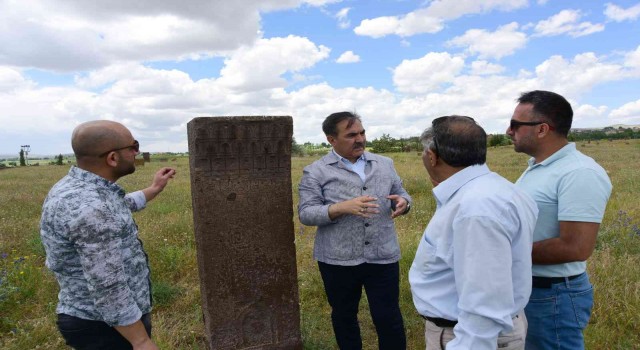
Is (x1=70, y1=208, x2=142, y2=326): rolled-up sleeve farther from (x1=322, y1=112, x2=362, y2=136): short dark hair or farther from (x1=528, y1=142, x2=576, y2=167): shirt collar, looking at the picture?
(x1=528, y1=142, x2=576, y2=167): shirt collar

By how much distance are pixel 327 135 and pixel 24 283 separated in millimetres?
3821

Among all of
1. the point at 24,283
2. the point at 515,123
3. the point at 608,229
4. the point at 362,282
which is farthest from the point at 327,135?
the point at 608,229

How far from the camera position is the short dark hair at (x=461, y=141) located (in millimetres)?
1712

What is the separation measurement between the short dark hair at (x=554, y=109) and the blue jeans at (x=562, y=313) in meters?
0.75

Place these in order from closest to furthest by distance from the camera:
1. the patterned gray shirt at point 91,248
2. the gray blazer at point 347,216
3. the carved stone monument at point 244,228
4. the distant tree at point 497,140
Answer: the patterned gray shirt at point 91,248 → the gray blazer at point 347,216 → the carved stone monument at point 244,228 → the distant tree at point 497,140

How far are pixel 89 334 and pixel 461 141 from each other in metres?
1.92

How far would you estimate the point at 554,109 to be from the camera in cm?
221

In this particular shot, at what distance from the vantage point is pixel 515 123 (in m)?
2.28

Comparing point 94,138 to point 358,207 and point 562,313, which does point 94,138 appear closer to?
point 358,207

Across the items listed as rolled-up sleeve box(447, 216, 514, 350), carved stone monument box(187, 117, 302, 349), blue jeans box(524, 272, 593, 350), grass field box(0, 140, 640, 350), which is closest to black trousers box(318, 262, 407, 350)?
carved stone monument box(187, 117, 302, 349)

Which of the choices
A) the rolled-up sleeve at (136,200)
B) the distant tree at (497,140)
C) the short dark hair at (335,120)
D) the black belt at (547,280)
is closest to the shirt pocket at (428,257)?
the black belt at (547,280)

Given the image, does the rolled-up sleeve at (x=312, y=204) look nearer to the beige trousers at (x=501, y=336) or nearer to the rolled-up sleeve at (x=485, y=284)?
the beige trousers at (x=501, y=336)

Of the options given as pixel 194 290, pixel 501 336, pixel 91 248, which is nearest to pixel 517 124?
pixel 501 336

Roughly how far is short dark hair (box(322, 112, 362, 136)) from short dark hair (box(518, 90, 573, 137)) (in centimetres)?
123
